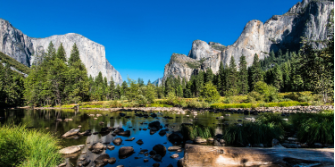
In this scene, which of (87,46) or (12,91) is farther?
(87,46)

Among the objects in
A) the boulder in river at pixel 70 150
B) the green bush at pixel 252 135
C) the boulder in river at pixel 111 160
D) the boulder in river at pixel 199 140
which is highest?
the green bush at pixel 252 135

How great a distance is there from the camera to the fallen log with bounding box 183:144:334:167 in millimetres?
2473

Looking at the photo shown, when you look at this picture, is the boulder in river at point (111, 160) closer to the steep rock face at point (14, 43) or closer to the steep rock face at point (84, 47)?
the steep rock face at point (84, 47)

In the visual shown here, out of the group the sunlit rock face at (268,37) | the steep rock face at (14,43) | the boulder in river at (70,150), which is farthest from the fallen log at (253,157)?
the steep rock face at (14,43)

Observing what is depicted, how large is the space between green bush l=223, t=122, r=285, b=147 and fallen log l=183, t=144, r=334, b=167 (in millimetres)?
6661

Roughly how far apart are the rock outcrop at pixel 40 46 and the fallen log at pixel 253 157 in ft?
624

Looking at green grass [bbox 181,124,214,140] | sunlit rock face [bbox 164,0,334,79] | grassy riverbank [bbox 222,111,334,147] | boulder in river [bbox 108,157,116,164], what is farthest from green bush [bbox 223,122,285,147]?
sunlit rock face [bbox 164,0,334,79]

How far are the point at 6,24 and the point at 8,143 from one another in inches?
8996

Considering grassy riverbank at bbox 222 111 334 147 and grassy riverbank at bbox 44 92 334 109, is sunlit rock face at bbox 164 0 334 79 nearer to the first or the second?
grassy riverbank at bbox 44 92 334 109

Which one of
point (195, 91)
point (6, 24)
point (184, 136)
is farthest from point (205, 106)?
point (6, 24)

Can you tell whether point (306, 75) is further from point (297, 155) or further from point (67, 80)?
point (67, 80)

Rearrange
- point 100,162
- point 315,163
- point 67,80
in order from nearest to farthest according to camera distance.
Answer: point 315,163 → point 100,162 → point 67,80

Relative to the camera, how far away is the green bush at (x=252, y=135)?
8.61m

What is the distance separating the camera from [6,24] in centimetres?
15888
